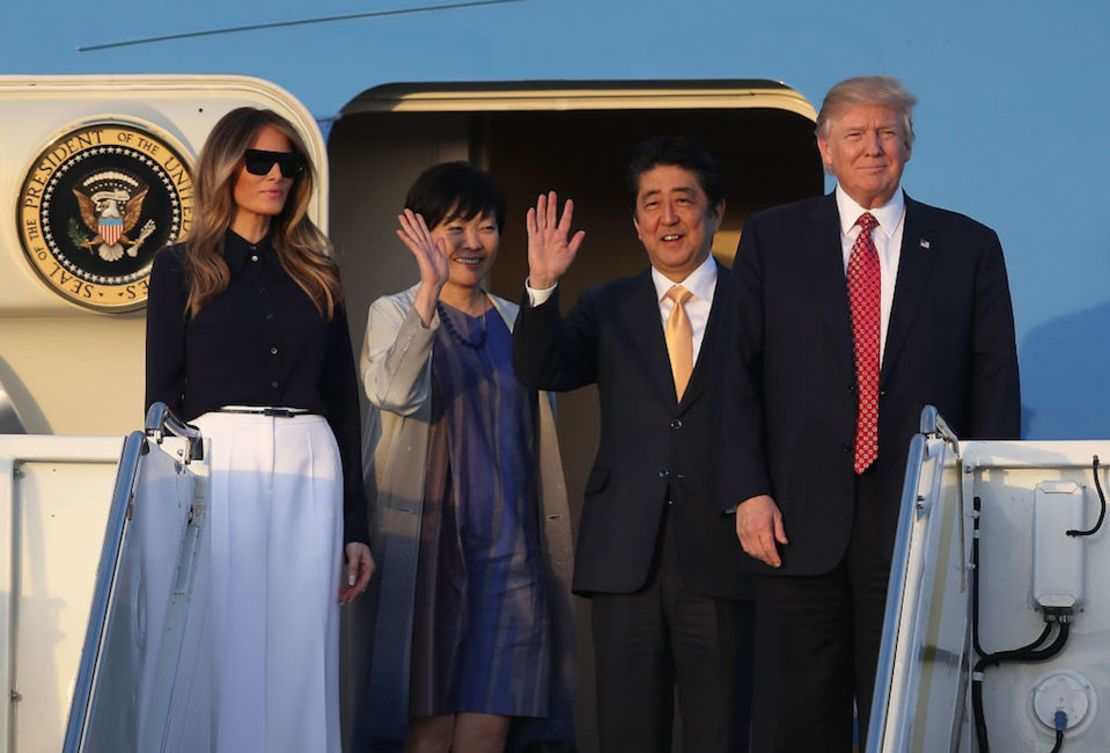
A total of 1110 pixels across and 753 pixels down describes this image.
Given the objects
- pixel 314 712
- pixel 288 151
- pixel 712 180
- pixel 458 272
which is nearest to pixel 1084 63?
pixel 712 180

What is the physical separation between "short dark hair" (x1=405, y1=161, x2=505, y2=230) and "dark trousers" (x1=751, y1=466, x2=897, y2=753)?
1.46m

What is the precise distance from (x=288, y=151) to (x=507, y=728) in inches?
62.9

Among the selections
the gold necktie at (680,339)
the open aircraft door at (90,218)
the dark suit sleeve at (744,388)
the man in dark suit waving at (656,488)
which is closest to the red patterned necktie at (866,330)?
the dark suit sleeve at (744,388)

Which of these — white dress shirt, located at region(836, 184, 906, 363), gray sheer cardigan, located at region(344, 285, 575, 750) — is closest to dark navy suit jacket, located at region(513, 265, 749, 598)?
gray sheer cardigan, located at region(344, 285, 575, 750)

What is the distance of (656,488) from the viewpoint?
446 centimetres

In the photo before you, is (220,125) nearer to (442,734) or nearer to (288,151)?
(288,151)

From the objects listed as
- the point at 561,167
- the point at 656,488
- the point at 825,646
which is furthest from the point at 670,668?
the point at 561,167

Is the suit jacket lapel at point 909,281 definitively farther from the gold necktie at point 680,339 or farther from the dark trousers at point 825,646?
the gold necktie at point 680,339

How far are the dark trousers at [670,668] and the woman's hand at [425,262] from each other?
0.79 metres

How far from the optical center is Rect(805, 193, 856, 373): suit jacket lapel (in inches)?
155

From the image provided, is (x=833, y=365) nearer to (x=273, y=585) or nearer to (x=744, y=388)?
(x=744, y=388)

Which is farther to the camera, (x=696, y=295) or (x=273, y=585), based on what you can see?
(x=696, y=295)

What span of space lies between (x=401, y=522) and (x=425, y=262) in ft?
2.22

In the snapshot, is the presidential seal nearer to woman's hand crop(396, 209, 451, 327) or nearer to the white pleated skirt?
woman's hand crop(396, 209, 451, 327)
